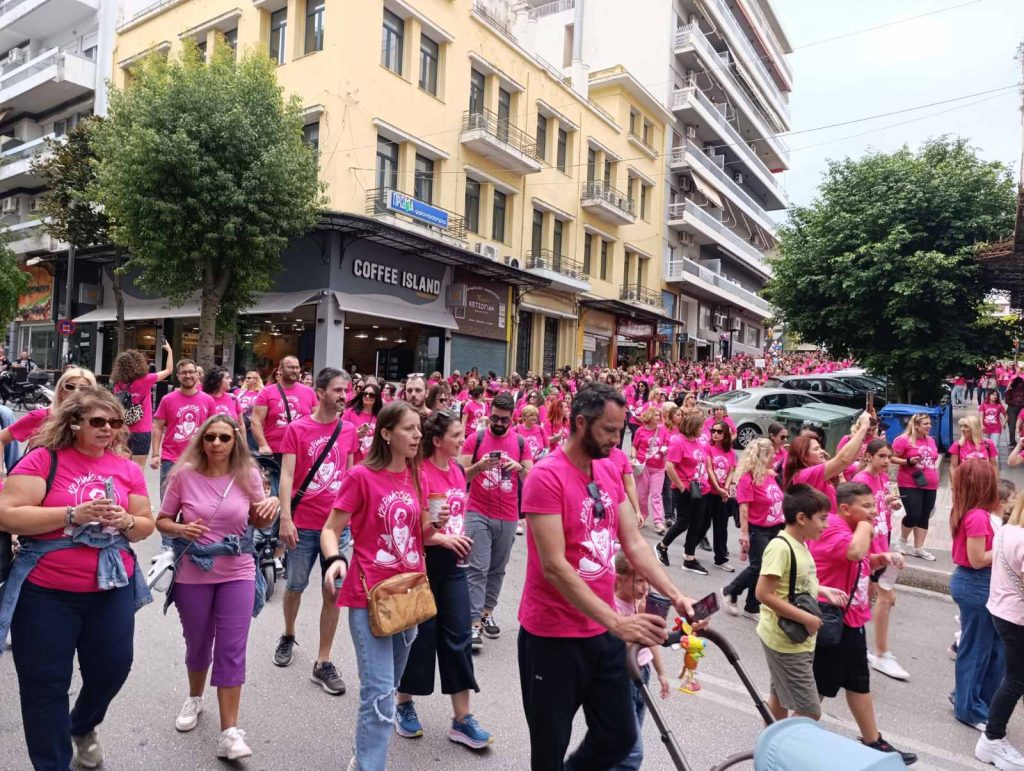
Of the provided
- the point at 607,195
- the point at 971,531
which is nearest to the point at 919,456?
the point at 971,531

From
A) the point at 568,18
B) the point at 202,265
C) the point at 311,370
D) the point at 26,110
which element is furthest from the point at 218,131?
the point at 568,18

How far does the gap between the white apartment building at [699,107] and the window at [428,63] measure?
6128 mm

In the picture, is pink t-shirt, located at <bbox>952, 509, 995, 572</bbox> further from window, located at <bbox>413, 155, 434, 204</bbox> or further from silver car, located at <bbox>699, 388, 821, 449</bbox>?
window, located at <bbox>413, 155, 434, 204</bbox>

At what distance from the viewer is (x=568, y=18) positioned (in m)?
37.0

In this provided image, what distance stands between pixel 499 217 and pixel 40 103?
830 inches

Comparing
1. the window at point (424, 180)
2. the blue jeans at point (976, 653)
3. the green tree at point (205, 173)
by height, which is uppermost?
the window at point (424, 180)

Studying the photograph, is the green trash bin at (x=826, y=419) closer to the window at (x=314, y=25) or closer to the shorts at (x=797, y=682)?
the shorts at (x=797, y=682)

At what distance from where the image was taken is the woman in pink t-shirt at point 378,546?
2938mm

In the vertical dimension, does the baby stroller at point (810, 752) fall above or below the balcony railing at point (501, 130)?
below

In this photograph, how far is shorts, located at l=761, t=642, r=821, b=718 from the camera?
3352 mm

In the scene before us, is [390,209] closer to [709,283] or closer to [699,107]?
[699,107]

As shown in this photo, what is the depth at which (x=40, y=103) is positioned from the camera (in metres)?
29.8

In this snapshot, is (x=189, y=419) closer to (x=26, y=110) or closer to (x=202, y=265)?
(x=202, y=265)

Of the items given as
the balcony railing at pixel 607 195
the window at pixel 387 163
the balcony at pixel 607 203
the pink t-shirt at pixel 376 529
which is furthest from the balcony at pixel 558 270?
the pink t-shirt at pixel 376 529
